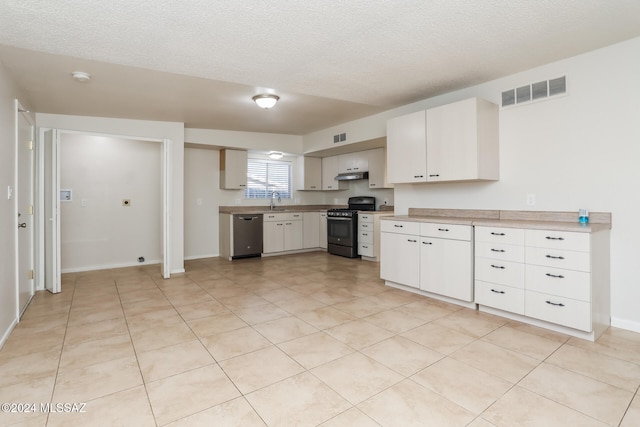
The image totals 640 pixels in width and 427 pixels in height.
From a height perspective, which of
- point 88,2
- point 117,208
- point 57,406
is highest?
point 88,2

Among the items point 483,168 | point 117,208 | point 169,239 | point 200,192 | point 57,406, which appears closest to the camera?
point 57,406

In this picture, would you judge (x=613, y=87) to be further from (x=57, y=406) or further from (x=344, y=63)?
(x=57, y=406)

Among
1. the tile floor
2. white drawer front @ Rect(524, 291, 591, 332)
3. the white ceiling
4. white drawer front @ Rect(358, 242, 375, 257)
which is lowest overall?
the tile floor

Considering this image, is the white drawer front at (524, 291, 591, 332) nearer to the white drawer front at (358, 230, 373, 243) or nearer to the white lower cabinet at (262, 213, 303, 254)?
the white drawer front at (358, 230, 373, 243)

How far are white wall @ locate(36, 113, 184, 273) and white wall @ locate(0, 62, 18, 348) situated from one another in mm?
1572

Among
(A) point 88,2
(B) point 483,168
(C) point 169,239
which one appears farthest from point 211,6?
(C) point 169,239

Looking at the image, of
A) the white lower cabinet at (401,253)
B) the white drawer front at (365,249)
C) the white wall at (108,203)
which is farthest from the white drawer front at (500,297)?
the white wall at (108,203)

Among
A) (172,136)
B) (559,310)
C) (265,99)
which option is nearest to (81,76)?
(265,99)

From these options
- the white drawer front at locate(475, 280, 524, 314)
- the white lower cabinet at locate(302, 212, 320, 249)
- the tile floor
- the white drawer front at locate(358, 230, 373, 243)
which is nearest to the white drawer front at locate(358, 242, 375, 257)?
the white drawer front at locate(358, 230, 373, 243)

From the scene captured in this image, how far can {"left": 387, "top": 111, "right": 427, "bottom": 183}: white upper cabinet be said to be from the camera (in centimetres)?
376

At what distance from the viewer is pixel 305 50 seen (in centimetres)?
263

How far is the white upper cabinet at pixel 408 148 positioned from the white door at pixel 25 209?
3.88 m

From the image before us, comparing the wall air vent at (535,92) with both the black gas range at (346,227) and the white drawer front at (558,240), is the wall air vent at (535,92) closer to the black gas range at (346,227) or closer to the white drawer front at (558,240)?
the white drawer front at (558,240)

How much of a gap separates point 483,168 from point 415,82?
3.70ft
